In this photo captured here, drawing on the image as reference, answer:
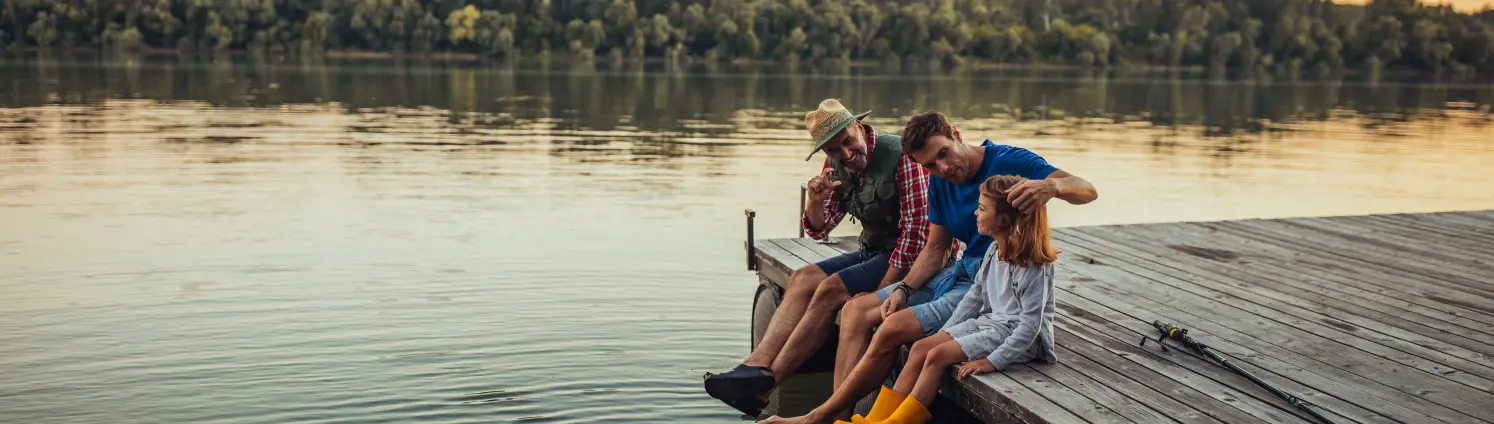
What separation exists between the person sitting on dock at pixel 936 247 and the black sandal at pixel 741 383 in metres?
0.32

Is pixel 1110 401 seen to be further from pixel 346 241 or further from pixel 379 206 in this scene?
pixel 379 206

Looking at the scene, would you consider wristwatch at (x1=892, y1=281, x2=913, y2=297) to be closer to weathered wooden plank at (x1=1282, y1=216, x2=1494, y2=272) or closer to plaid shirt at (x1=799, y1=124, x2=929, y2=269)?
plaid shirt at (x1=799, y1=124, x2=929, y2=269)

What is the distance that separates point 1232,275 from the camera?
754 centimetres

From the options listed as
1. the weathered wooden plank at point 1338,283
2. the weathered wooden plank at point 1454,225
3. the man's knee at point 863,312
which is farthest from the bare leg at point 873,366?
the weathered wooden plank at point 1454,225

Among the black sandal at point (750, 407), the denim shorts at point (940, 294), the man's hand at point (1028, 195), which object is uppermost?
the man's hand at point (1028, 195)

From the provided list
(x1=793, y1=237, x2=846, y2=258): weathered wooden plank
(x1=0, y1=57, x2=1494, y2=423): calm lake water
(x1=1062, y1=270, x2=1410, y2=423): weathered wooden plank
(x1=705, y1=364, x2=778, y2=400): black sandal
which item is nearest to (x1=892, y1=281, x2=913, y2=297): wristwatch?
(x1=705, y1=364, x2=778, y2=400): black sandal

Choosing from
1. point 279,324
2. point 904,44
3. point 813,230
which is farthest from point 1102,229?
point 904,44

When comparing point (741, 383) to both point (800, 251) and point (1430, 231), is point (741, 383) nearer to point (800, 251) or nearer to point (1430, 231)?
point (800, 251)

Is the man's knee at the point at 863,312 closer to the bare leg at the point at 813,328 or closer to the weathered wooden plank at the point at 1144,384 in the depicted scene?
the bare leg at the point at 813,328

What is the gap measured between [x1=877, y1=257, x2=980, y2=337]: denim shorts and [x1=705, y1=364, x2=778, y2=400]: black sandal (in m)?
0.58

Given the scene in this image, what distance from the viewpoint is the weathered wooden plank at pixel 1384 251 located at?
296 inches

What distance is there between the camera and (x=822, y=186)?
6.20 m

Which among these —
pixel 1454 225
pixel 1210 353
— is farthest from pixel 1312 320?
pixel 1454 225

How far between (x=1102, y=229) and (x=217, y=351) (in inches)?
207
